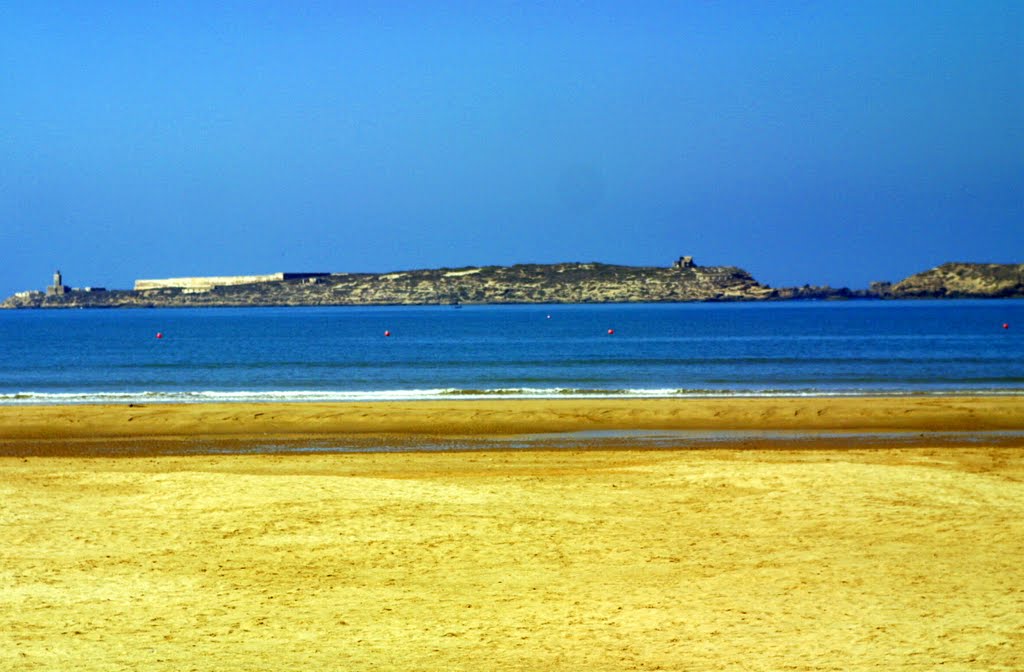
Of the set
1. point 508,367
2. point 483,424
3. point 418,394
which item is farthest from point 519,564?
point 508,367

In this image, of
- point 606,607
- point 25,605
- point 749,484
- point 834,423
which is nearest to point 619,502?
point 749,484

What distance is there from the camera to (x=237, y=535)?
12.3 metres

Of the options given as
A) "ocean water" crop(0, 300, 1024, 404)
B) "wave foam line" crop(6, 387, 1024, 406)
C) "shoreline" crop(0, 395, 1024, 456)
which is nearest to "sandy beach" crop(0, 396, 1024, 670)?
"shoreline" crop(0, 395, 1024, 456)

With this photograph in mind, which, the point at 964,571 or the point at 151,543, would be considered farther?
the point at 151,543

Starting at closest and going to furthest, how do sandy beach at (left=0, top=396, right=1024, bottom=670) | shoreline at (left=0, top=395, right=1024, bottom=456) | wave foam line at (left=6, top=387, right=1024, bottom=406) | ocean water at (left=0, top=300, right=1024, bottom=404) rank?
sandy beach at (left=0, top=396, right=1024, bottom=670) < shoreline at (left=0, top=395, right=1024, bottom=456) < wave foam line at (left=6, top=387, right=1024, bottom=406) < ocean water at (left=0, top=300, right=1024, bottom=404)

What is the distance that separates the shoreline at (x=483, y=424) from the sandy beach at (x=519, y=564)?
3.31 meters

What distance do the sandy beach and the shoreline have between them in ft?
10.9

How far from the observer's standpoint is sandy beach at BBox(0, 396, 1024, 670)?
28.1 ft

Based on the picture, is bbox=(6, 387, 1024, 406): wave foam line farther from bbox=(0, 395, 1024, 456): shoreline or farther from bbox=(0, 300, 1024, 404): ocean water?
bbox=(0, 395, 1024, 456): shoreline

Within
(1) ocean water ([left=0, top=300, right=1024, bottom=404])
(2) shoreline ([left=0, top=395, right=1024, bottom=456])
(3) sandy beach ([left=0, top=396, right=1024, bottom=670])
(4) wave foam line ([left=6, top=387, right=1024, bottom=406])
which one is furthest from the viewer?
(1) ocean water ([left=0, top=300, right=1024, bottom=404])

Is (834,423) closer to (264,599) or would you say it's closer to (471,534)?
(471,534)

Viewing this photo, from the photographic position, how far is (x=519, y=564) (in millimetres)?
11203

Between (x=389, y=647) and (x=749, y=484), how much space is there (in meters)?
7.36

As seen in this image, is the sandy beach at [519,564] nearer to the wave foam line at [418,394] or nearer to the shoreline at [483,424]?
the shoreline at [483,424]
